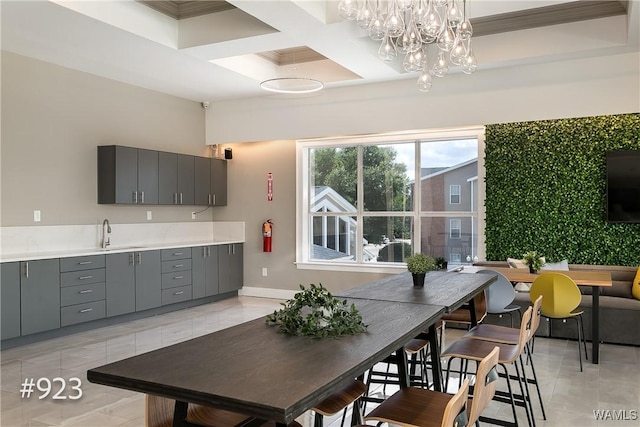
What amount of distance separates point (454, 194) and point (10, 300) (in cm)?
546

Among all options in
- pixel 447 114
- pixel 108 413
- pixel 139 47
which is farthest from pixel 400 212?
pixel 108 413

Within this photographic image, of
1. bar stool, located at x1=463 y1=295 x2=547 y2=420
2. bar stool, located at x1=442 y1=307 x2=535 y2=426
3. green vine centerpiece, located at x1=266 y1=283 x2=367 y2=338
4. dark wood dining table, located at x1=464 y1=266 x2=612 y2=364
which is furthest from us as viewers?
dark wood dining table, located at x1=464 y1=266 x2=612 y2=364

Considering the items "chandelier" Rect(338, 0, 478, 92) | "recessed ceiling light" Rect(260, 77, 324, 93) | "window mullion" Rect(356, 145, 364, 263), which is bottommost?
"window mullion" Rect(356, 145, 364, 263)

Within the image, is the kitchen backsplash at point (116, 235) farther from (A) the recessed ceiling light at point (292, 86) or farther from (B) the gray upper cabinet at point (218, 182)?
(A) the recessed ceiling light at point (292, 86)

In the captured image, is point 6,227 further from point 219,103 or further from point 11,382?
point 219,103

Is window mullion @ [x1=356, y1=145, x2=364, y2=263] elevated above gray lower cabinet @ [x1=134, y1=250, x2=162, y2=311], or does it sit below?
above

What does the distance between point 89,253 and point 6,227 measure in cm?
90

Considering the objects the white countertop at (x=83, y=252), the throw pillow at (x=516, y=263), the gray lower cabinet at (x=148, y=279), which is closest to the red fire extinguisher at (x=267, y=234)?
the white countertop at (x=83, y=252)

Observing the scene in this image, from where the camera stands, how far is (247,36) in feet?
17.8

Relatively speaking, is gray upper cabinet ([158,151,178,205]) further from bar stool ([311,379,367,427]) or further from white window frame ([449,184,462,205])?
bar stool ([311,379,367,427])

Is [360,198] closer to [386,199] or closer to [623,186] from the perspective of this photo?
[386,199]

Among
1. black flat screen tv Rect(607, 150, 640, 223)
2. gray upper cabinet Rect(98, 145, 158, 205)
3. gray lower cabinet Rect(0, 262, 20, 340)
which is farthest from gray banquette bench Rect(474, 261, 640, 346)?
gray lower cabinet Rect(0, 262, 20, 340)

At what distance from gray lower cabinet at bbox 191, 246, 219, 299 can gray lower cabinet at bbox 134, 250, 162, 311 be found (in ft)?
2.11

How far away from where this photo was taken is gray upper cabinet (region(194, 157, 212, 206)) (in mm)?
8227
